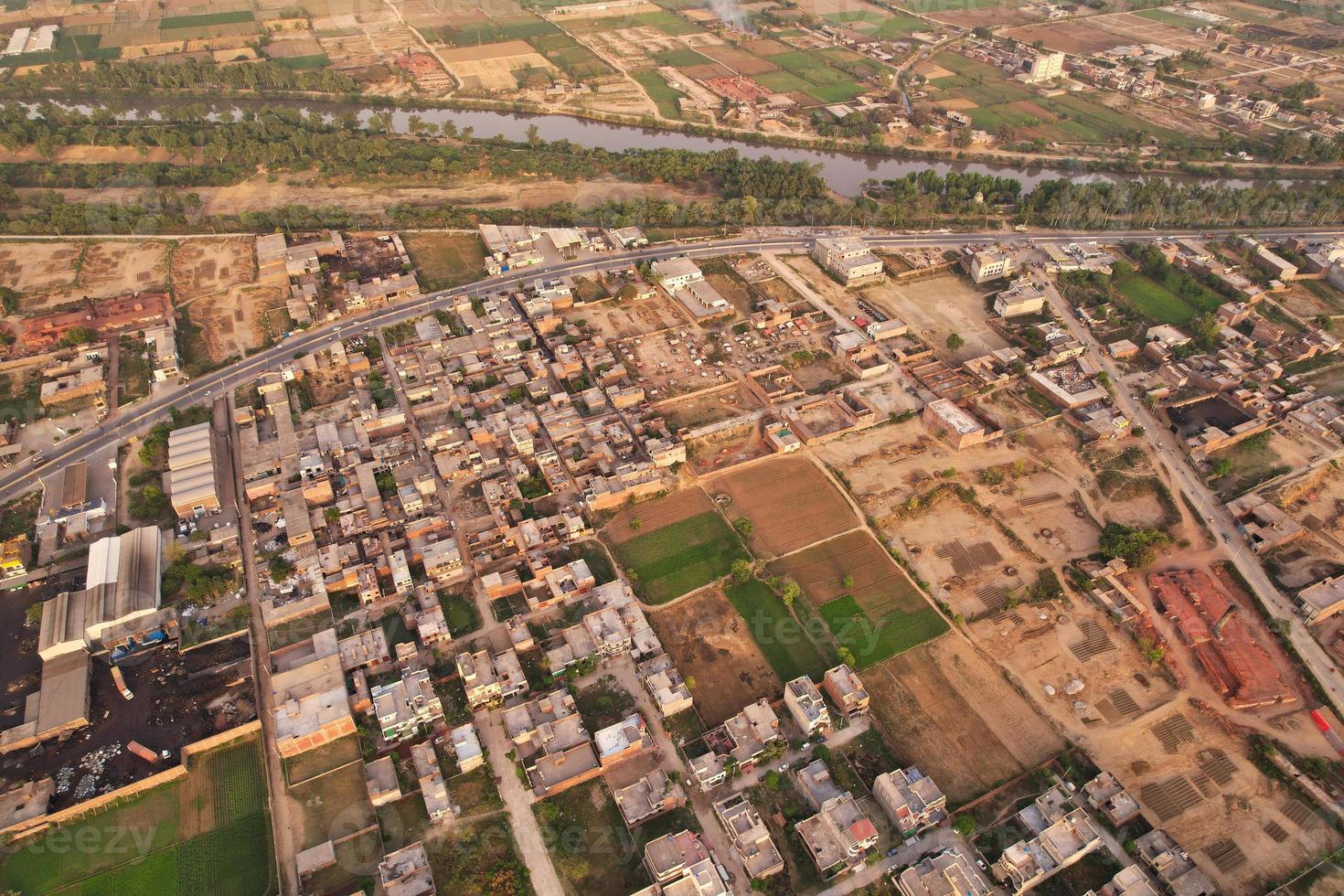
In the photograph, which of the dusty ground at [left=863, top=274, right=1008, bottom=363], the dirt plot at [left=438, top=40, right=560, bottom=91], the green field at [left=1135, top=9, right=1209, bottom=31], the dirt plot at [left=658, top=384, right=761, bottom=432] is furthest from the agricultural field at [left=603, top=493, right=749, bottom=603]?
the green field at [left=1135, top=9, right=1209, bottom=31]

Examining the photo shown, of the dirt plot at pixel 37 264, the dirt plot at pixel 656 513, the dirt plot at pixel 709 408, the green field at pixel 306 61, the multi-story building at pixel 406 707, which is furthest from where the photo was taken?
the green field at pixel 306 61

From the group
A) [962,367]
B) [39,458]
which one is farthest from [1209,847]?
[39,458]

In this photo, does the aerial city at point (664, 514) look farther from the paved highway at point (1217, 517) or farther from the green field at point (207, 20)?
the green field at point (207, 20)

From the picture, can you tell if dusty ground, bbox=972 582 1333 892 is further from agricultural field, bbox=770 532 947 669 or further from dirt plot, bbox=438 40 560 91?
dirt plot, bbox=438 40 560 91

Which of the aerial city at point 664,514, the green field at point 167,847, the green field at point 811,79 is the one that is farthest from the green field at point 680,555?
the green field at point 811,79

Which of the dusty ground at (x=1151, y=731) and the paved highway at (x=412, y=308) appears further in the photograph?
the paved highway at (x=412, y=308)

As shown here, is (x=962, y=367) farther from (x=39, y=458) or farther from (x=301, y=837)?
(x=39, y=458)
